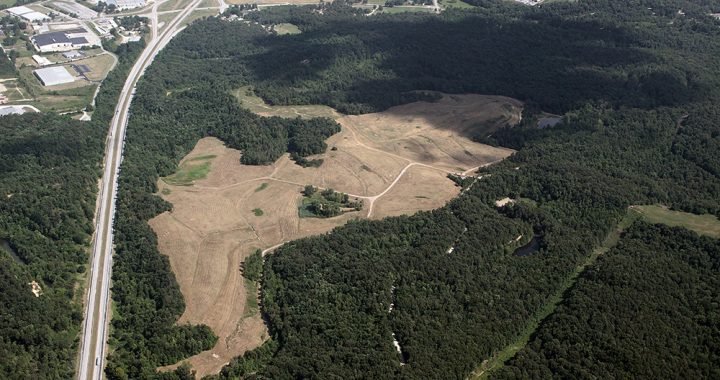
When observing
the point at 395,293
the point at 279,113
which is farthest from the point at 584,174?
the point at 279,113

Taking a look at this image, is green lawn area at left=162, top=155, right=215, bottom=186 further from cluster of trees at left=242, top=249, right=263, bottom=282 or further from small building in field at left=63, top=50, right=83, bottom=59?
small building in field at left=63, top=50, right=83, bottom=59

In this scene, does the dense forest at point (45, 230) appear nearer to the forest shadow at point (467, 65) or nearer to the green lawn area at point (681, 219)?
the forest shadow at point (467, 65)

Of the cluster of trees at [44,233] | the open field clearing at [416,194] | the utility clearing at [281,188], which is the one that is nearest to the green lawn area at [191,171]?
the utility clearing at [281,188]

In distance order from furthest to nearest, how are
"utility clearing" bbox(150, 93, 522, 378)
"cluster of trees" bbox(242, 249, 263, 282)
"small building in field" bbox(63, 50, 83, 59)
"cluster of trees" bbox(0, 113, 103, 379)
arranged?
1. "small building in field" bbox(63, 50, 83, 59)
2. "cluster of trees" bbox(242, 249, 263, 282)
3. "utility clearing" bbox(150, 93, 522, 378)
4. "cluster of trees" bbox(0, 113, 103, 379)

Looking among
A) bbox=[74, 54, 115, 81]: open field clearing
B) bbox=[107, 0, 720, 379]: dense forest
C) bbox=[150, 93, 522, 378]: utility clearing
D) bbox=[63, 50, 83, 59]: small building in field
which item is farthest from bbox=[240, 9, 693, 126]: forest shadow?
bbox=[63, 50, 83, 59]: small building in field

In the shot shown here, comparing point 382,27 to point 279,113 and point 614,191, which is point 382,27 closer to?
point 279,113

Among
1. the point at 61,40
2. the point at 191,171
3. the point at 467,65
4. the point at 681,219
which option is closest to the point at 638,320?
the point at 681,219
